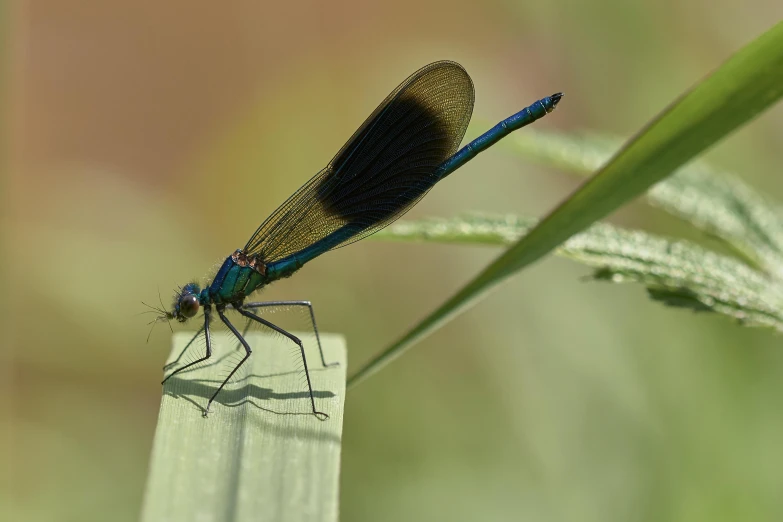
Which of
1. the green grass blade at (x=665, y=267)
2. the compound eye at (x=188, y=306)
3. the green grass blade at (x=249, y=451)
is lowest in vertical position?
the green grass blade at (x=249, y=451)

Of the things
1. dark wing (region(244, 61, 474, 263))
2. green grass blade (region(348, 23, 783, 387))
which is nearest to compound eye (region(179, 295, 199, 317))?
dark wing (region(244, 61, 474, 263))

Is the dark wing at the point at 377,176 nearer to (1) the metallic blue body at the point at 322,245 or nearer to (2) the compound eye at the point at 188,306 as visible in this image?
(1) the metallic blue body at the point at 322,245

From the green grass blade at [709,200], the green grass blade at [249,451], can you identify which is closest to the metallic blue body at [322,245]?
the green grass blade at [709,200]

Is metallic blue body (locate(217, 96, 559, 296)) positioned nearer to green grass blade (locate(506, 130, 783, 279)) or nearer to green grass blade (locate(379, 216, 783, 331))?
green grass blade (locate(506, 130, 783, 279))

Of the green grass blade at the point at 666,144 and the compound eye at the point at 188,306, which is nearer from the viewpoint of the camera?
the green grass blade at the point at 666,144

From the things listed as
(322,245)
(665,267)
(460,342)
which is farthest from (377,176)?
(460,342)

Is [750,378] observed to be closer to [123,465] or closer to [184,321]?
[184,321]
